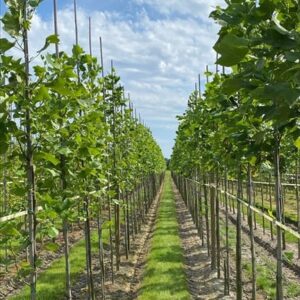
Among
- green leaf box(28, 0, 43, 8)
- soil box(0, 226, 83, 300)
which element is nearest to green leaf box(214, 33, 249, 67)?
green leaf box(28, 0, 43, 8)

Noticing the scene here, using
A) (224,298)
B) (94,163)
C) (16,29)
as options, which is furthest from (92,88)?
(224,298)

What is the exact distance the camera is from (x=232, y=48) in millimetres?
1453

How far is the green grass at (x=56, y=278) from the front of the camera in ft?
31.8

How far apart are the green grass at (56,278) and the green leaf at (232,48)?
8657 mm

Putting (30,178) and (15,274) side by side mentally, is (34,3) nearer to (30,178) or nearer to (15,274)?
(30,178)

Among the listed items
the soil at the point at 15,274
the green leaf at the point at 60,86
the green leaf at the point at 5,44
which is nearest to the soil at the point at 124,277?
the soil at the point at 15,274

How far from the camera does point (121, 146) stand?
12.8 metres

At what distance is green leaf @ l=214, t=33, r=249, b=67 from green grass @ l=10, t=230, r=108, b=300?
28.4ft

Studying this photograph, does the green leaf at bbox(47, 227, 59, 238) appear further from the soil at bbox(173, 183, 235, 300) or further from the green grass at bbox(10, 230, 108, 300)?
the soil at bbox(173, 183, 235, 300)

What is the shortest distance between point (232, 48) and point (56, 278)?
10540 millimetres

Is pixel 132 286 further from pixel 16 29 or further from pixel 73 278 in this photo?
pixel 16 29

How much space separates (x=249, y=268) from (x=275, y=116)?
10956mm

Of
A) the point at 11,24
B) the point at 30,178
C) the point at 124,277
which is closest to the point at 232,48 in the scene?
the point at 11,24

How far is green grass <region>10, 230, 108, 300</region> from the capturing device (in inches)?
382
